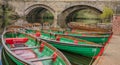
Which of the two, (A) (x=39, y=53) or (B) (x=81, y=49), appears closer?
(A) (x=39, y=53)

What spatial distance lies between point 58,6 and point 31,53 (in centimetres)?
3090

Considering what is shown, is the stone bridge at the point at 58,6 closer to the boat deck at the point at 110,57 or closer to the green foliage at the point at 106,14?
the green foliage at the point at 106,14

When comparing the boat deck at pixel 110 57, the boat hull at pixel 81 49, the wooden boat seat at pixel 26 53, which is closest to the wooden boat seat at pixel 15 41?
the wooden boat seat at pixel 26 53

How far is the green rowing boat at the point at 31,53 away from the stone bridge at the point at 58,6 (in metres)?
22.5

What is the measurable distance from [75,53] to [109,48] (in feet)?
7.07

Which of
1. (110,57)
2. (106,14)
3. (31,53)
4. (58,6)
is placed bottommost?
(110,57)

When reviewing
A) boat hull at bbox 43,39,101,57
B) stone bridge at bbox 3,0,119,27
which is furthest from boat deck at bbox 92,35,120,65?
stone bridge at bbox 3,0,119,27

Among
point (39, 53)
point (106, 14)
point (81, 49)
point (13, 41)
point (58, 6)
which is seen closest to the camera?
point (39, 53)

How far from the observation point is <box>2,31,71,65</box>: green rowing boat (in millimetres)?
10320

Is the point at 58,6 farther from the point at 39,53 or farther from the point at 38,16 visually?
the point at 39,53

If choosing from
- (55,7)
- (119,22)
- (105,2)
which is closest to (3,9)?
(55,7)

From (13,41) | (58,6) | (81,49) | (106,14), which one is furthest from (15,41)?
(58,6)

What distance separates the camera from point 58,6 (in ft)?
143

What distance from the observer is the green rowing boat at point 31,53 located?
10320 millimetres
